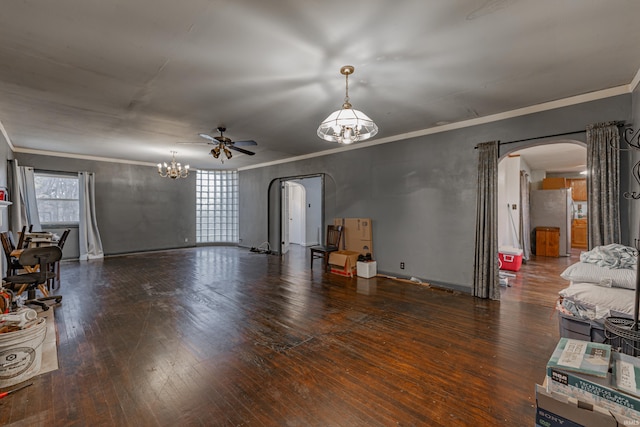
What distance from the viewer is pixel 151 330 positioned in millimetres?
3062

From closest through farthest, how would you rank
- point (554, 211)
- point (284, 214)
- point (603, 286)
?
1. point (603, 286)
2. point (554, 211)
3. point (284, 214)

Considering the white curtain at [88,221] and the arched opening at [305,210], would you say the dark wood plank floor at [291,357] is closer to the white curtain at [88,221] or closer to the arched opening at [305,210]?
the white curtain at [88,221]

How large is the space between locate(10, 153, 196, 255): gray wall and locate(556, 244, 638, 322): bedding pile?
9.49 meters

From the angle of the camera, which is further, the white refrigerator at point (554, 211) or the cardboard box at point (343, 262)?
the white refrigerator at point (554, 211)

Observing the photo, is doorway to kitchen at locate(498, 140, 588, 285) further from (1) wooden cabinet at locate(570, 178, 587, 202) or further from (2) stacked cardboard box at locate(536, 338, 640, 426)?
(2) stacked cardboard box at locate(536, 338, 640, 426)

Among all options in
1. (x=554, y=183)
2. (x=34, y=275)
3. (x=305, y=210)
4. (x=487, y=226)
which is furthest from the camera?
(x=305, y=210)

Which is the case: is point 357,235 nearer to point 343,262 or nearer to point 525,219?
point 343,262

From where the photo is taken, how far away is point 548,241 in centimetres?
779

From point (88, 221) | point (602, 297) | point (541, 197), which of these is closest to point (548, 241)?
point (541, 197)

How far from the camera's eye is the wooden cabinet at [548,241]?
7672 mm

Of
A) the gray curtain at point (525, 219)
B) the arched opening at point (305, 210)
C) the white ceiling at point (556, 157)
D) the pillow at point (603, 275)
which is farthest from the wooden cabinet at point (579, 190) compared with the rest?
the pillow at point (603, 275)

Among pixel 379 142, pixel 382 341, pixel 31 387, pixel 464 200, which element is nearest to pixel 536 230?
pixel 464 200

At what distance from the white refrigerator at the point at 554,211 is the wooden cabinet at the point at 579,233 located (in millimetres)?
1610

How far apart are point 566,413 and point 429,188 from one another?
3967 mm
